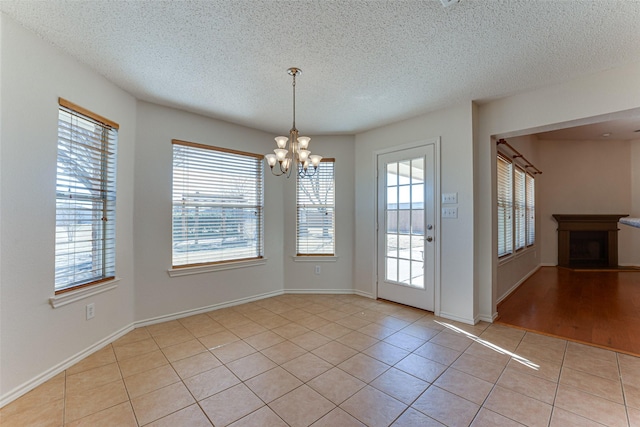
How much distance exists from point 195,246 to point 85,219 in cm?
118

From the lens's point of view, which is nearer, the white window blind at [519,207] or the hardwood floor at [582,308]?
the hardwood floor at [582,308]

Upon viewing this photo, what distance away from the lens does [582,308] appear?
3.58 m

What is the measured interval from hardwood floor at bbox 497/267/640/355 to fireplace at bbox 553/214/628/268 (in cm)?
78

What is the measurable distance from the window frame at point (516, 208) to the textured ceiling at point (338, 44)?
66.3 inches

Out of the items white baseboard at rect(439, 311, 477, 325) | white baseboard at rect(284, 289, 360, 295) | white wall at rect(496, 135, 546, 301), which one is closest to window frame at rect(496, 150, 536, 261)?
white wall at rect(496, 135, 546, 301)

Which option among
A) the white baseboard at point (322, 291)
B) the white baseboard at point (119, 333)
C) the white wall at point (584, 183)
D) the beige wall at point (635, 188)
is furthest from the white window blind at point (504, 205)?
the beige wall at point (635, 188)

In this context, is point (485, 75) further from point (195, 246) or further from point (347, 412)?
point (195, 246)

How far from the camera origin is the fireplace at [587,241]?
5992 mm

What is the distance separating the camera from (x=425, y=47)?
2.13 metres

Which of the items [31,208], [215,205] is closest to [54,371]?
[31,208]

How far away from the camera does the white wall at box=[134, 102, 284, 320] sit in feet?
10.1

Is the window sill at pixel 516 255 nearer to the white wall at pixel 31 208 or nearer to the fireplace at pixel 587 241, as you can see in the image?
the fireplace at pixel 587 241

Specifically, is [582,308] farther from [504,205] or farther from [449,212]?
[449,212]

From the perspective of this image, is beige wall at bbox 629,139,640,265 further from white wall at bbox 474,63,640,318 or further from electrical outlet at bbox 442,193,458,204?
electrical outlet at bbox 442,193,458,204
